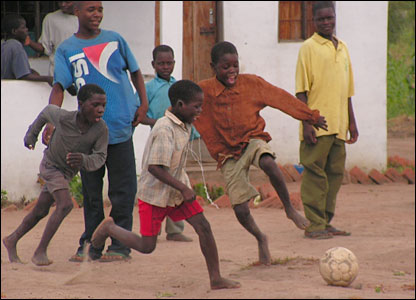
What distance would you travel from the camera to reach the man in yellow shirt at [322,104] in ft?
24.5

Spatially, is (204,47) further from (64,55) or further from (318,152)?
(64,55)

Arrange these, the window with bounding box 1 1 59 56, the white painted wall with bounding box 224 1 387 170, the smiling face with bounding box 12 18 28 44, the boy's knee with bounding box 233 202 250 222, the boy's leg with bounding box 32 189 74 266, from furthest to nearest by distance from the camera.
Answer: the white painted wall with bounding box 224 1 387 170 → the window with bounding box 1 1 59 56 → the smiling face with bounding box 12 18 28 44 → the boy's knee with bounding box 233 202 250 222 → the boy's leg with bounding box 32 189 74 266

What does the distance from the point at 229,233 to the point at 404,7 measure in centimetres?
1434

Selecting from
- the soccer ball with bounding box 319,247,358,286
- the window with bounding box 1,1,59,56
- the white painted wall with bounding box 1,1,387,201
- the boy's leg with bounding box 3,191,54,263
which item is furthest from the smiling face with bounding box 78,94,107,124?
the window with bounding box 1,1,59,56

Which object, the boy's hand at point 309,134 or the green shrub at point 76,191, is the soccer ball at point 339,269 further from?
the green shrub at point 76,191

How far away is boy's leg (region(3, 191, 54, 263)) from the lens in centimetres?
621

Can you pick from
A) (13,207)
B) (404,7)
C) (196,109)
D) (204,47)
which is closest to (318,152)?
(196,109)

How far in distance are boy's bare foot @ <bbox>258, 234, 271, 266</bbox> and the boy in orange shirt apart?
0.69 feet

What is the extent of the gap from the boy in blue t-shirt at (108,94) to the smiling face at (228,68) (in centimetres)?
72

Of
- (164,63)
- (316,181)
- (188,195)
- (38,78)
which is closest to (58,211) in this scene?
(188,195)

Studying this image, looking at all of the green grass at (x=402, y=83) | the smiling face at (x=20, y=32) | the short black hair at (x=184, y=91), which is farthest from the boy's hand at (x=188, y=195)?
the green grass at (x=402, y=83)

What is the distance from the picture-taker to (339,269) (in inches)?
217

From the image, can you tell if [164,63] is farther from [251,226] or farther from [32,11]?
[32,11]

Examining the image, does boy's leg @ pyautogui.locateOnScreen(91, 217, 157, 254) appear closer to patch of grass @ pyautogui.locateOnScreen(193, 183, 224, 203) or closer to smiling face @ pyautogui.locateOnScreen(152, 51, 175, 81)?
smiling face @ pyautogui.locateOnScreen(152, 51, 175, 81)
